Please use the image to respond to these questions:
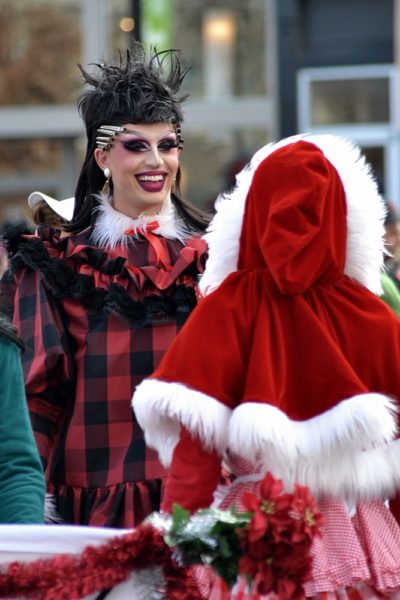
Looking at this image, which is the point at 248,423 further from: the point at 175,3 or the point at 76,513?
the point at 175,3

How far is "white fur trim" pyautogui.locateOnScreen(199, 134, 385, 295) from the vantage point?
3.31 metres

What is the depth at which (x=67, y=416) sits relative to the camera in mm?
4219

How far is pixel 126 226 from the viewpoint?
14.6ft

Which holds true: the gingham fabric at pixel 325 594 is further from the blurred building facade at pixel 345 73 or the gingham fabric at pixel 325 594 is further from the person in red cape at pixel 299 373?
the blurred building facade at pixel 345 73

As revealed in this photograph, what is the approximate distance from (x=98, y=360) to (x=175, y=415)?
43.1 inches

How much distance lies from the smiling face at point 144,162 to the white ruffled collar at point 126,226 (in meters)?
0.05

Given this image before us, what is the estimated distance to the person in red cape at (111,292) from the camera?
4.15m

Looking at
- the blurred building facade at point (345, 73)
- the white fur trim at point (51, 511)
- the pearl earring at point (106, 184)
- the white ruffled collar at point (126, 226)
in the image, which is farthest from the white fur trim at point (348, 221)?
the blurred building facade at point (345, 73)

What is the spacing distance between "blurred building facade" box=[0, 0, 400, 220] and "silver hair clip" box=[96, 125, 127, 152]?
9.12 metres

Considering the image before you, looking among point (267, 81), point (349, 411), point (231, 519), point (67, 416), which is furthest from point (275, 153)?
point (267, 81)

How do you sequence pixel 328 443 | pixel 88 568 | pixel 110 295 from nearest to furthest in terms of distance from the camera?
pixel 88 568 < pixel 328 443 < pixel 110 295

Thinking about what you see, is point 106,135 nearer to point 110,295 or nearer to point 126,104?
point 126,104

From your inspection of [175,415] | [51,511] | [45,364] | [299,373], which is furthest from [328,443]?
[45,364]

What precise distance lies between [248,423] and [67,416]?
51.5 inches
